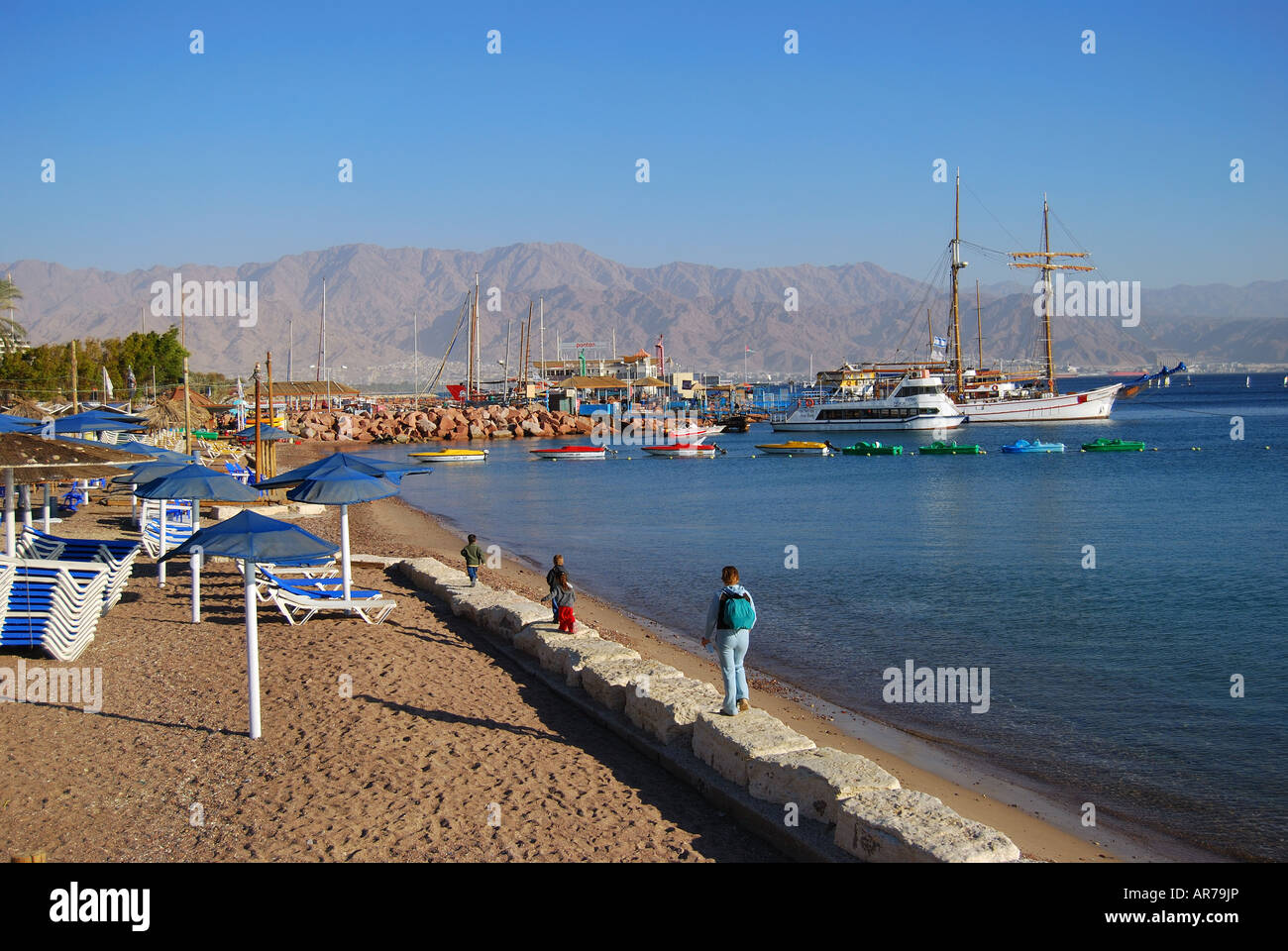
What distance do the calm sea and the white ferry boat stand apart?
1460 inches

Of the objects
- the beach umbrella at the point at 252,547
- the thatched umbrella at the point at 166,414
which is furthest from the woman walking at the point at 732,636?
the thatched umbrella at the point at 166,414

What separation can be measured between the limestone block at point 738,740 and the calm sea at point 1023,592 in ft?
12.0

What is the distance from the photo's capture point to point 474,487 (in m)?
48.2

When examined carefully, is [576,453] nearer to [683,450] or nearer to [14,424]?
Result: [683,450]

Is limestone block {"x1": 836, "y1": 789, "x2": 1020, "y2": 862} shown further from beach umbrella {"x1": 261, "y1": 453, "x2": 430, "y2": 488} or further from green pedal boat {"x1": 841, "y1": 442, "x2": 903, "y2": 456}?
green pedal boat {"x1": 841, "y1": 442, "x2": 903, "y2": 456}

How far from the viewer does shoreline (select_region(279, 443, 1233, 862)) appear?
8.64 m

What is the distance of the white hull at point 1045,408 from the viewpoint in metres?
101

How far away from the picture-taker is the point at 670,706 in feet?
29.8

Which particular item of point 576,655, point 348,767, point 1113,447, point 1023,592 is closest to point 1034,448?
point 1113,447

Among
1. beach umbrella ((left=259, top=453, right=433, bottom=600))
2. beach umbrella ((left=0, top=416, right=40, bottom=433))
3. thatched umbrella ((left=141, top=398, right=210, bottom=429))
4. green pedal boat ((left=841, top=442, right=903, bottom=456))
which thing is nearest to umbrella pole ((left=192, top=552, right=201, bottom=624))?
beach umbrella ((left=259, top=453, right=433, bottom=600))

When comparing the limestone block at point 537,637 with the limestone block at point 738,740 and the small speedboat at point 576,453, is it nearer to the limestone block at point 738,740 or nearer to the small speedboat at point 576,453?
the limestone block at point 738,740

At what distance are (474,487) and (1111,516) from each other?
27.8 meters

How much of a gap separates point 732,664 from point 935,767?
334cm
